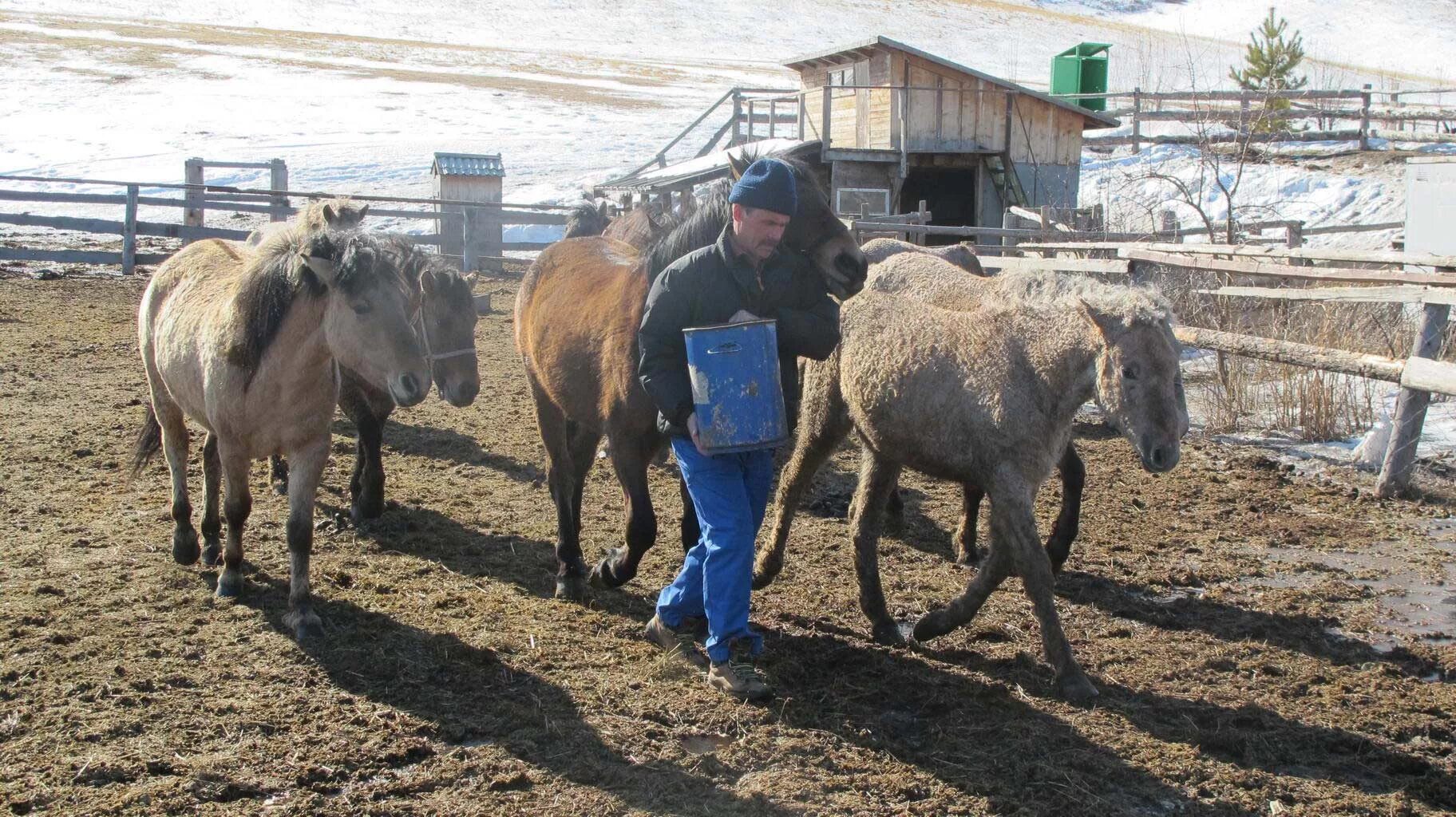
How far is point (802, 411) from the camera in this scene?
511 cm

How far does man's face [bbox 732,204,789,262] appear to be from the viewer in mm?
3875

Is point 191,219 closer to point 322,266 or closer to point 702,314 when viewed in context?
point 322,266

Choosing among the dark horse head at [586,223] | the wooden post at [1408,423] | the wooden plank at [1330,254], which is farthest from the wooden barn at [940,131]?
the wooden post at [1408,423]

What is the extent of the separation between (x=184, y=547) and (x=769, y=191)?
3469 millimetres

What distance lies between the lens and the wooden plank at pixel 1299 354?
686 centimetres

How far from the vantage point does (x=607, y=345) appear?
15.9 feet

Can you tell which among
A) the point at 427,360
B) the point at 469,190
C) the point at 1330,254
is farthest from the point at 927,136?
the point at 427,360

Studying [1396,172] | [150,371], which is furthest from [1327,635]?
[1396,172]

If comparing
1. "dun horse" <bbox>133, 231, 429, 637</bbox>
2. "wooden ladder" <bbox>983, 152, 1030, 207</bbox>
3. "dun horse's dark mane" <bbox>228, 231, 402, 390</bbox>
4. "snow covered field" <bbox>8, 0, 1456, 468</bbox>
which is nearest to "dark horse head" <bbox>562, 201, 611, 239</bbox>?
"dun horse" <bbox>133, 231, 429, 637</bbox>

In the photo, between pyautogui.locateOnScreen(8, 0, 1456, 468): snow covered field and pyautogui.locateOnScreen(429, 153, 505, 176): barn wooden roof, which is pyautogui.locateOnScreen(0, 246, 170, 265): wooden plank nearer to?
pyautogui.locateOnScreen(429, 153, 505, 176): barn wooden roof

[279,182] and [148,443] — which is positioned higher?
[279,182]

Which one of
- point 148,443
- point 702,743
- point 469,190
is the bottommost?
point 702,743

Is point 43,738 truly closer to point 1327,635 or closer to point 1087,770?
point 1087,770

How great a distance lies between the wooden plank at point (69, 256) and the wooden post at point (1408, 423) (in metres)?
16.5
